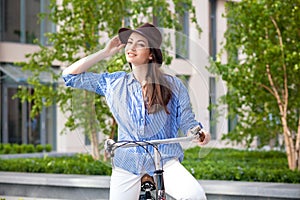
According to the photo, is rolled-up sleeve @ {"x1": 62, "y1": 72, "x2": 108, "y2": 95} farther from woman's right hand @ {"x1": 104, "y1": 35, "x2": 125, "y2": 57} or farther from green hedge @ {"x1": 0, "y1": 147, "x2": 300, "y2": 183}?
green hedge @ {"x1": 0, "y1": 147, "x2": 300, "y2": 183}

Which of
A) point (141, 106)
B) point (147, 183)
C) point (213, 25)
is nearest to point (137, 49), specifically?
point (141, 106)

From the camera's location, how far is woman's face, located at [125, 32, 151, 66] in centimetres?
415

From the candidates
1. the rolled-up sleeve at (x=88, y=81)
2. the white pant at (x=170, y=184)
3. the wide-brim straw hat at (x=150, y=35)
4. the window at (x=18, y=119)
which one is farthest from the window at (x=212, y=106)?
the window at (x=18, y=119)

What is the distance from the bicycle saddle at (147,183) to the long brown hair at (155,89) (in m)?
0.33

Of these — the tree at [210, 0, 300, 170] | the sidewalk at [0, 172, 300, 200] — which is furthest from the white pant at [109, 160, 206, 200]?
the tree at [210, 0, 300, 170]

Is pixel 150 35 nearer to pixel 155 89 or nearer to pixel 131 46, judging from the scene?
pixel 131 46

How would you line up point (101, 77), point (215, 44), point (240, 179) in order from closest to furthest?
1. point (101, 77)
2. point (240, 179)
3. point (215, 44)

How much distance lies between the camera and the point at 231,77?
40.9 feet

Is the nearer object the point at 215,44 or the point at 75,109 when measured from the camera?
the point at 75,109

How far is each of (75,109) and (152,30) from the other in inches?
29.1

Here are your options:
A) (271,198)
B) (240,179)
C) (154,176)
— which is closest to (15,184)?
(240,179)

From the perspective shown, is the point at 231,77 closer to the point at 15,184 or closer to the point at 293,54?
the point at 293,54

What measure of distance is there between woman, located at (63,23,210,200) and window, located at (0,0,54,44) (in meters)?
19.9

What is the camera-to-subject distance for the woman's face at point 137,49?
415cm
